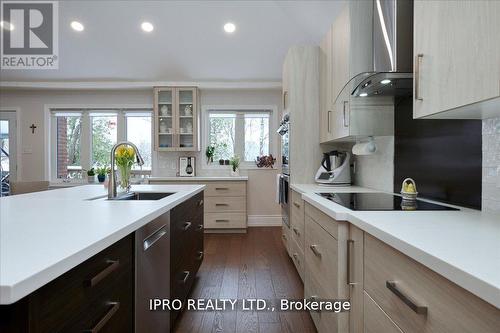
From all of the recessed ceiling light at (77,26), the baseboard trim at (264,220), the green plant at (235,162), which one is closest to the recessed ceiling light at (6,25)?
the recessed ceiling light at (77,26)

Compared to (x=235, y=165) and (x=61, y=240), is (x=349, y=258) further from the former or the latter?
(x=235, y=165)

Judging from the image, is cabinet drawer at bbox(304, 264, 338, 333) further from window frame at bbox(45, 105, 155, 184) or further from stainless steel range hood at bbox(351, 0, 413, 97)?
window frame at bbox(45, 105, 155, 184)

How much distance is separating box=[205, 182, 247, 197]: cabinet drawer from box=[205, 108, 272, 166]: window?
0.70 metres

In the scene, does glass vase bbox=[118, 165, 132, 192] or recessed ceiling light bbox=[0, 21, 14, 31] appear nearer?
glass vase bbox=[118, 165, 132, 192]

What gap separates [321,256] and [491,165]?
85 cm

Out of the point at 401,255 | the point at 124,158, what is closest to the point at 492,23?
the point at 401,255

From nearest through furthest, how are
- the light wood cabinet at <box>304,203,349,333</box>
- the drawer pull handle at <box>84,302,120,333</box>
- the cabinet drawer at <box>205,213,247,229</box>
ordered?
1. the drawer pull handle at <box>84,302,120,333</box>
2. the light wood cabinet at <box>304,203,349,333</box>
3. the cabinet drawer at <box>205,213,247,229</box>

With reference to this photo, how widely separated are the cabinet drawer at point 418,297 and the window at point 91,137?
15.0ft

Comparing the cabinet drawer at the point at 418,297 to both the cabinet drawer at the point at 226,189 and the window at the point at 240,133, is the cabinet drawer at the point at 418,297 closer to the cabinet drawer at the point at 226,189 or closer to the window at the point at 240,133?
the cabinet drawer at the point at 226,189

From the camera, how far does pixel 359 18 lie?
1956mm

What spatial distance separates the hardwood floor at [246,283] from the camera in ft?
6.11

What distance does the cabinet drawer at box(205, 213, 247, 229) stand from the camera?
4266mm

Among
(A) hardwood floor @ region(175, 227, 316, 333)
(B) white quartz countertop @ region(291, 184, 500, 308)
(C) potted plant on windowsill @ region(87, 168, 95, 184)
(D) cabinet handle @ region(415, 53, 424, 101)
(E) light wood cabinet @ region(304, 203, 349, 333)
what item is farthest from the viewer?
(C) potted plant on windowsill @ region(87, 168, 95, 184)

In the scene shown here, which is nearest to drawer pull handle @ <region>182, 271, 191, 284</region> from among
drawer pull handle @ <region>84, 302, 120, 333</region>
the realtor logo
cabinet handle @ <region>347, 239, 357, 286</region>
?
drawer pull handle @ <region>84, 302, 120, 333</region>
